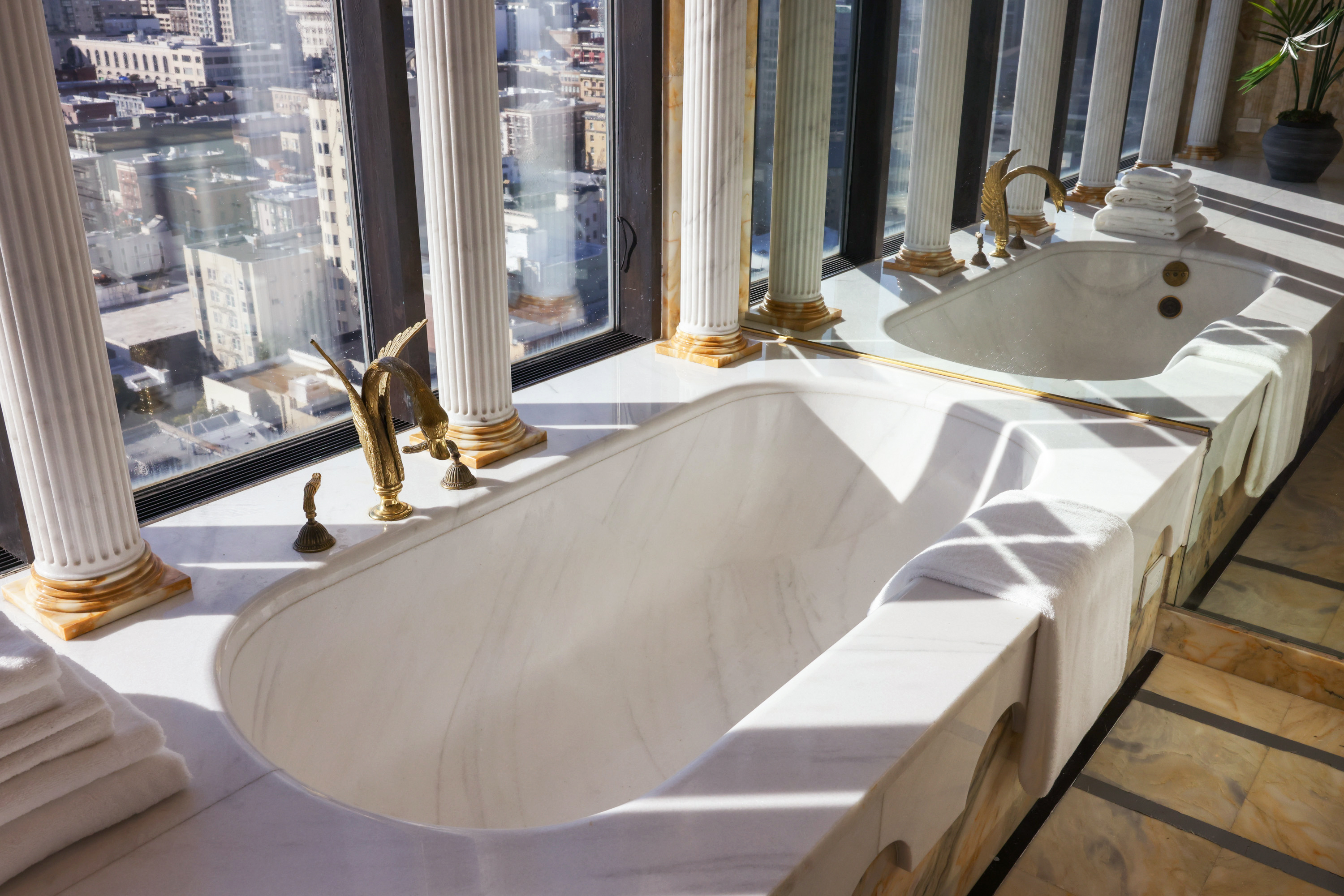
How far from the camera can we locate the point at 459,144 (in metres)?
1.90

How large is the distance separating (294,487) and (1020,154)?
6.22ft

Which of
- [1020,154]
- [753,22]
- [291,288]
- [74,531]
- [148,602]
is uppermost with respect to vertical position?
[753,22]

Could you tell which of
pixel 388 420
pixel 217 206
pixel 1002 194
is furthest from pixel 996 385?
pixel 217 206

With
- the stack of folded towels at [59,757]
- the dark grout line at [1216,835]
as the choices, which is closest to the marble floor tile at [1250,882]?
the dark grout line at [1216,835]

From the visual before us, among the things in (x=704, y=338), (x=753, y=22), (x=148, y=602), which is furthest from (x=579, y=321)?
(x=148, y=602)

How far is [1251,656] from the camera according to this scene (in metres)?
2.28

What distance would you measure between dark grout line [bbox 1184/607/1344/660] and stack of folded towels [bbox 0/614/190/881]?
2.03 metres

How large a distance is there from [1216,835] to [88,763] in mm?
1806

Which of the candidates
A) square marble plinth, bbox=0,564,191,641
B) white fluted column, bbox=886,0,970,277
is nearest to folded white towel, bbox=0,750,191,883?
square marble plinth, bbox=0,564,191,641

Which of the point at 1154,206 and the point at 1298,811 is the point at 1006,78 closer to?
the point at 1154,206

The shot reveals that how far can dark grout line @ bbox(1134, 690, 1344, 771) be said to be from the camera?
2.11 meters

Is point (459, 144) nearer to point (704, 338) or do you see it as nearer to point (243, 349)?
point (243, 349)

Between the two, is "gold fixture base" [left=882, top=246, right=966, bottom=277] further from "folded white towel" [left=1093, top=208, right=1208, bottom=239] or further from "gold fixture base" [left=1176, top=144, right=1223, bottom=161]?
"gold fixture base" [left=1176, top=144, right=1223, bottom=161]

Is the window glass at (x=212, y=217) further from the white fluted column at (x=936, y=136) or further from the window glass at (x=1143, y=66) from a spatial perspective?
the window glass at (x=1143, y=66)
